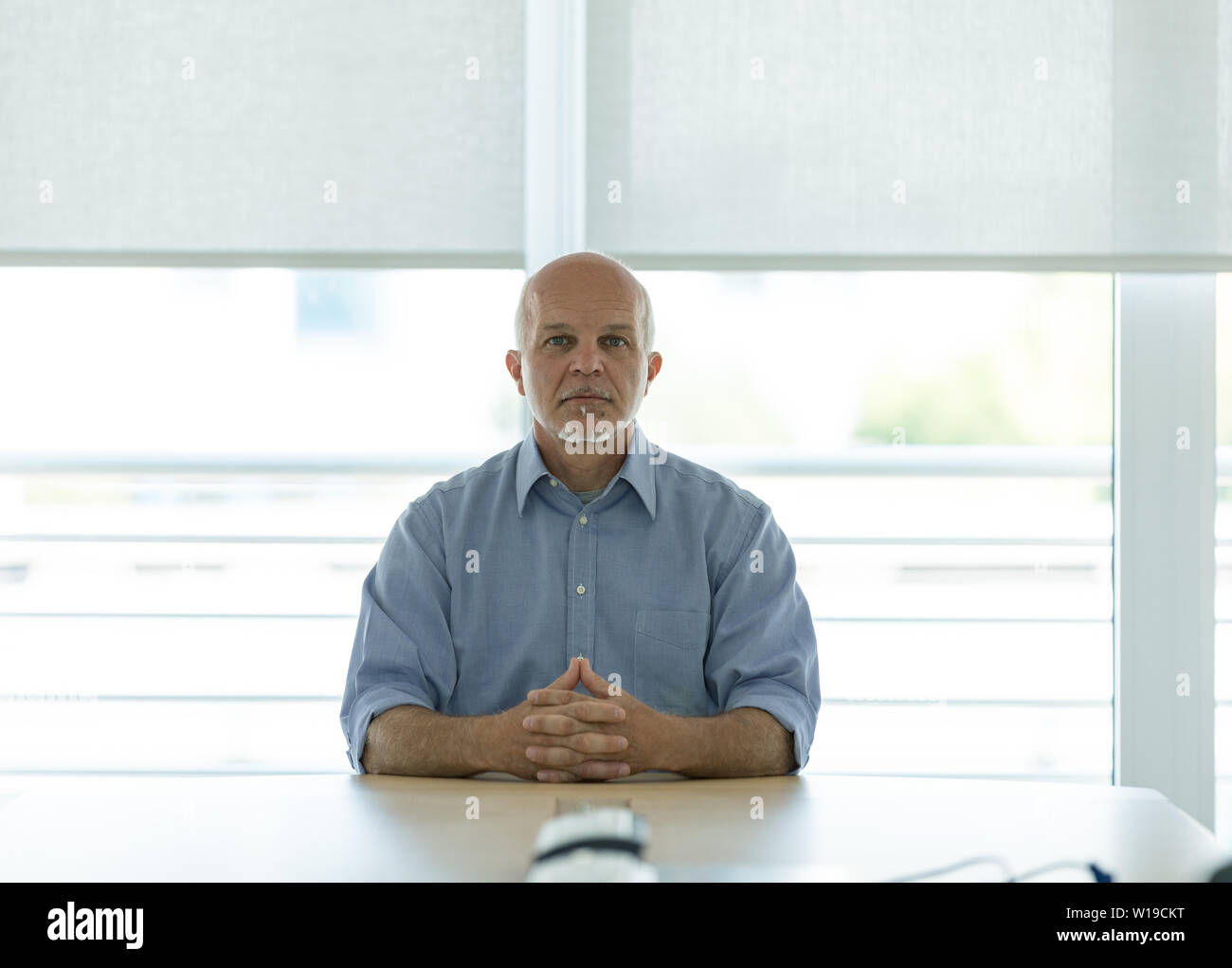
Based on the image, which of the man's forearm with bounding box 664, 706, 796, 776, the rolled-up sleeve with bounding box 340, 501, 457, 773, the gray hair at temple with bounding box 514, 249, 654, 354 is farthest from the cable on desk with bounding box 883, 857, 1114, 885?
the gray hair at temple with bounding box 514, 249, 654, 354

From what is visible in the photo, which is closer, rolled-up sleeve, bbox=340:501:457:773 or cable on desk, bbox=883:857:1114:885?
cable on desk, bbox=883:857:1114:885

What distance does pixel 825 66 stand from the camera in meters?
1.94

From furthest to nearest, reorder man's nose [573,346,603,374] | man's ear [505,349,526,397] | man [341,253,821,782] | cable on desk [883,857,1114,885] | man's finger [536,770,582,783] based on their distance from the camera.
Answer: man's ear [505,349,526,397]
man's nose [573,346,603,374]
man [341,253,821,782]
man's finger [536,770,582,783]
cable on desk [883,857,1114,885]

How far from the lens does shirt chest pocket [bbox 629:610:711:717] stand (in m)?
1.37

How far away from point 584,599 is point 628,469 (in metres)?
0.19

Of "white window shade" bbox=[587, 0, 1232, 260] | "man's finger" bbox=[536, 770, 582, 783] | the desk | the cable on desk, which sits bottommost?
"man's finger" bbox=[536, 770, 582, 783]

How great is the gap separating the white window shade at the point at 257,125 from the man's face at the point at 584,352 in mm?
517

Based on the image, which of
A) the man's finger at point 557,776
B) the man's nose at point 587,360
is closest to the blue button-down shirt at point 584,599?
the man's nose at point 587,360

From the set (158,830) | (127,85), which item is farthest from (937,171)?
(158,830)

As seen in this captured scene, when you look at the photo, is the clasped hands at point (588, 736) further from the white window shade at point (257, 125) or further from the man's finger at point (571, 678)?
the white window shade at point (257, 125)

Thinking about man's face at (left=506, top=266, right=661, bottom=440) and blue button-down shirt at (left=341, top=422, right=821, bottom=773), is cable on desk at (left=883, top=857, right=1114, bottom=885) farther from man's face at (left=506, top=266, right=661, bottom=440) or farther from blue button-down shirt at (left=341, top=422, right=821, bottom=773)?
man's face at (left=506, top=266, right=661, bottom=440)

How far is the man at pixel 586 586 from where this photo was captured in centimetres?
125

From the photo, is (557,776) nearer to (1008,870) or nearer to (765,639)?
(765,639)
